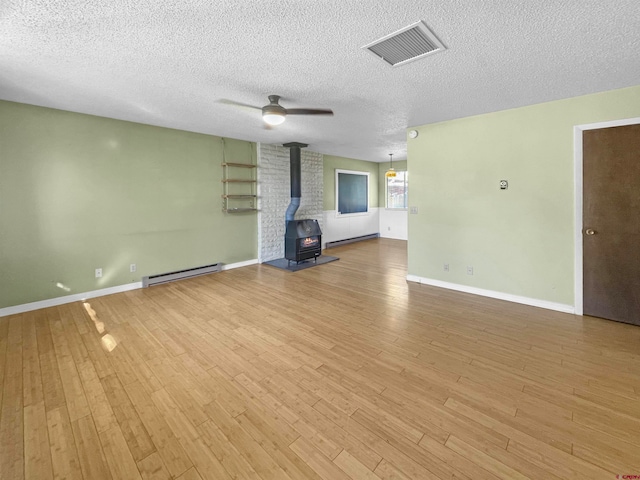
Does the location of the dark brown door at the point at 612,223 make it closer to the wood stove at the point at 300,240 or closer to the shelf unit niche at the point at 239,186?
the wood stove at the point at 300,240

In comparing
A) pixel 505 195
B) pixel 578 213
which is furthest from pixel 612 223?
pixel 505 195

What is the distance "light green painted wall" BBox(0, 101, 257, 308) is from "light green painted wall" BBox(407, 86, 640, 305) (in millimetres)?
3669

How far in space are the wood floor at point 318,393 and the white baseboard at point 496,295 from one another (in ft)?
0.47

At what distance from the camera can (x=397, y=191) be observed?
903 cm

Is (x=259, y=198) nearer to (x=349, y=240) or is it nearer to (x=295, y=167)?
(x=295, y=167)

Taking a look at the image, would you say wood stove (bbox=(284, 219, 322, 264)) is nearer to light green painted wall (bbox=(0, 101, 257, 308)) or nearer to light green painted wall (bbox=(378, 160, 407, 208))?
light green painted wall (bbox=(0, 101, 257, 308))

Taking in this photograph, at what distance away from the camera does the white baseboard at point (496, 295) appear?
3.35m

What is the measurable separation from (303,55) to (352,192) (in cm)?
627

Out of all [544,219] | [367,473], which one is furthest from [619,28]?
[367,473]

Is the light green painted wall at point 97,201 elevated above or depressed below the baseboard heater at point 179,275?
above

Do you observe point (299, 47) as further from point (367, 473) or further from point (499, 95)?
point (367, 473)

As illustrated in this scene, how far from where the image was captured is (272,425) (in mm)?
1680

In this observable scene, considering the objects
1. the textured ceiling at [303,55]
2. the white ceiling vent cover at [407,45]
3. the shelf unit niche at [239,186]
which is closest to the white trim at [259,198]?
the shelf unit niche at [239,186]

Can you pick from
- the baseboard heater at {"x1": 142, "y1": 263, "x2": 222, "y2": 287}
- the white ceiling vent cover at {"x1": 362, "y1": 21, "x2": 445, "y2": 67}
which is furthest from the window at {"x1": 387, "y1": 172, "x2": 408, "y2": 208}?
the white ceiling vent cover at {"x1": 362, "y1": 21, "x2": 445, "y2": 67}
